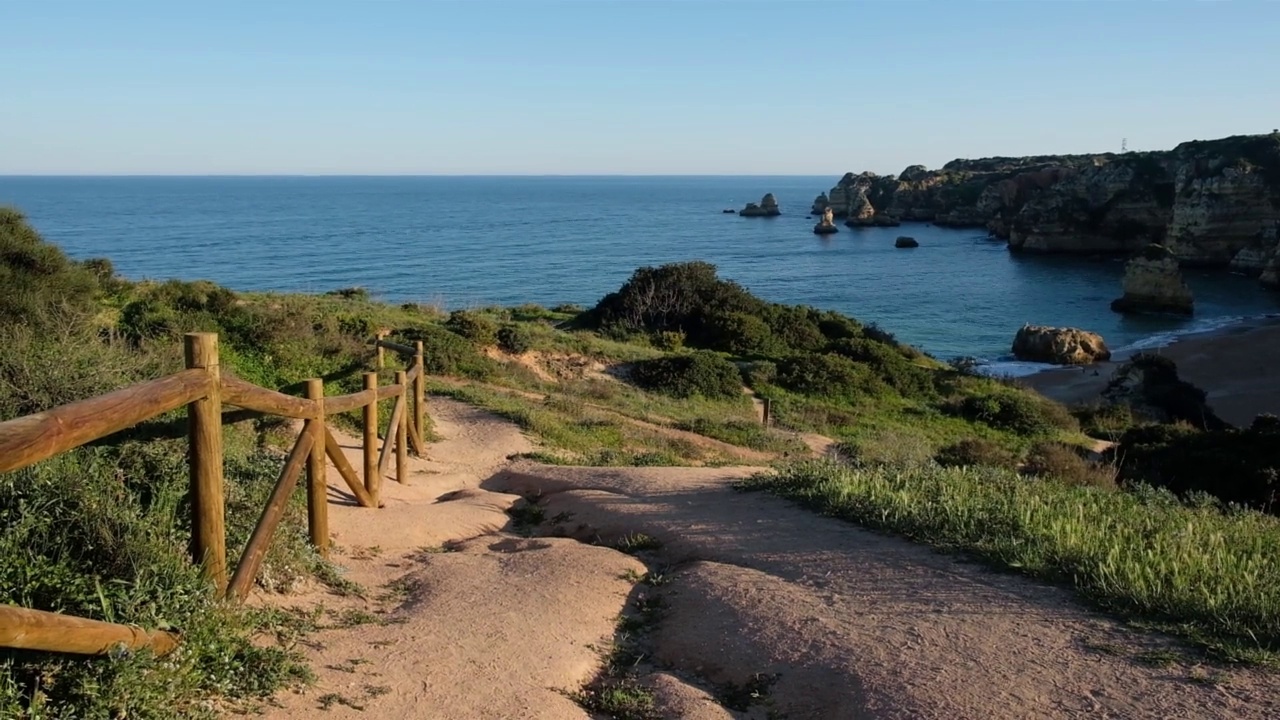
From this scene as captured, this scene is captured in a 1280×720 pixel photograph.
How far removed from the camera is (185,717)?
13.9 feet

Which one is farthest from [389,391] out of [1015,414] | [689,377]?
[1015,414]

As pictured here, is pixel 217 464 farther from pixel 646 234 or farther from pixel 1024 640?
pixel 646 234

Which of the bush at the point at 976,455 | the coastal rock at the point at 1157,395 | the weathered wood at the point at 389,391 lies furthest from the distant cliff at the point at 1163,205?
the weathered wood at the point at 389,391

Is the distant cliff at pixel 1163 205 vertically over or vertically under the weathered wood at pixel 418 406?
over

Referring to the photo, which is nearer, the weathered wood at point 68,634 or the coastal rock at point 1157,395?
the weathered wood at point 68,634

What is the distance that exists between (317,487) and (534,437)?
9.30m

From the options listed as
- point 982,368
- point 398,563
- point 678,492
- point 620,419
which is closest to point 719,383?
point 620,419

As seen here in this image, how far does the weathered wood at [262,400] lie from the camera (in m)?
5.77

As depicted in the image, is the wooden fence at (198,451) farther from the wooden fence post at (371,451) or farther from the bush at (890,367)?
the bush at (890,367)

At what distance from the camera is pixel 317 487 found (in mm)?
7434

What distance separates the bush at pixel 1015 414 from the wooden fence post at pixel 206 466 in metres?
21.5

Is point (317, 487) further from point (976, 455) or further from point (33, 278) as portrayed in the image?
point (976, 455)

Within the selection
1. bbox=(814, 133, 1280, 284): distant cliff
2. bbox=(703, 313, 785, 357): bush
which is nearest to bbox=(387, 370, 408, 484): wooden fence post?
bbox=(703, 313, 785, 357): bush

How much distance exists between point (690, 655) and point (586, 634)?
0.75 meters
